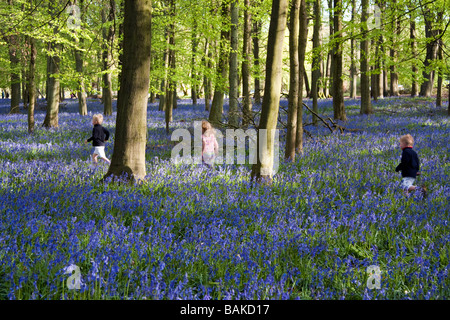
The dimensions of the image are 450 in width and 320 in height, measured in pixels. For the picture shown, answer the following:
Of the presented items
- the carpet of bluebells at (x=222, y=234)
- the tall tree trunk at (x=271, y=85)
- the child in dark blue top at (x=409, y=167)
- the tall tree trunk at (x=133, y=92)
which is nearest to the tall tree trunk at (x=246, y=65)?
the carpet of bluebells at (x=222, y=234)

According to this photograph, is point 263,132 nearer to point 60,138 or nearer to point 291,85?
point 291,85

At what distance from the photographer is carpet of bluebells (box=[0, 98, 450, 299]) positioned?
271cm

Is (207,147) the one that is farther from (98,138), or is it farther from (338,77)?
(338,77)

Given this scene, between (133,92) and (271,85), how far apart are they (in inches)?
87.7

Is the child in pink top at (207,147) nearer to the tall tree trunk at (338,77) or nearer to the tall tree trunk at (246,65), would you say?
the tall tree trunk at (246,65)

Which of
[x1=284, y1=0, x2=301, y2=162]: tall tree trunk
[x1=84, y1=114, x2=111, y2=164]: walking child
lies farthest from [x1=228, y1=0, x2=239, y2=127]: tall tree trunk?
[x1=84, y1=114, x2=111, y2=164]: walking child

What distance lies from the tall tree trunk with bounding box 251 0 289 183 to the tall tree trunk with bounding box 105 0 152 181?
196 cm

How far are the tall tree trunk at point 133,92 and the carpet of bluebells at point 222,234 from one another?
461 millimetres

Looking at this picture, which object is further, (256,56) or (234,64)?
(256,56)

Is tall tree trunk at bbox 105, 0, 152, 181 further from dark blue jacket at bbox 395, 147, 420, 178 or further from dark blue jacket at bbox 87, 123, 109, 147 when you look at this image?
dark blue jacket at bbox 395, 147, 420, 178

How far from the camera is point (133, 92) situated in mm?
5758

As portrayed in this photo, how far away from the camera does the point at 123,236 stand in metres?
3.40

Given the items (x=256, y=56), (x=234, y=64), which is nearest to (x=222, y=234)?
(x=234, y=64)
